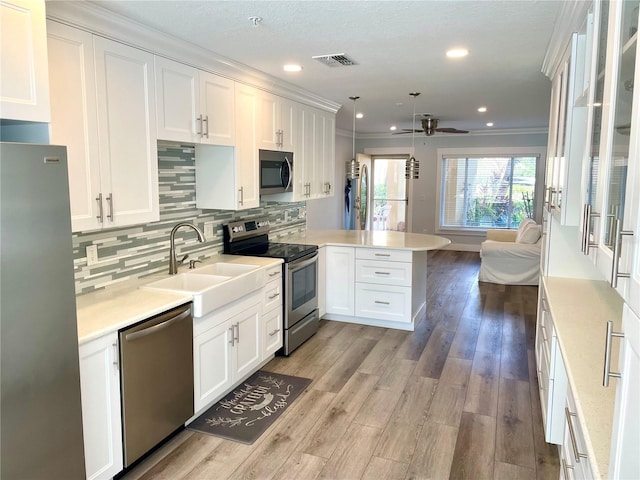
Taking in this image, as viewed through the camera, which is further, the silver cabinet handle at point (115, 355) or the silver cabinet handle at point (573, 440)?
the silver cabinet handle at point (115, 355)

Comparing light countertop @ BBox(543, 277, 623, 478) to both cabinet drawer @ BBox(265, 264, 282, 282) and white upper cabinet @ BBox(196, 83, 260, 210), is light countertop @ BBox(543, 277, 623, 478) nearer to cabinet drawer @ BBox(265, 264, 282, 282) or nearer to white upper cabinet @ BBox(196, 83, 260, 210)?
cabinet drawer @ BBox(265, 264, 282, 282)

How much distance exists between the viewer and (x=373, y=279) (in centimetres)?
479

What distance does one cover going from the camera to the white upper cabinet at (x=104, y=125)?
2279mm

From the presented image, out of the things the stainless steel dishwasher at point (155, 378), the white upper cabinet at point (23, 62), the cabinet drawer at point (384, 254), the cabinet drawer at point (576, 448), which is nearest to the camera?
the cabinet drawer at point (576, 448)

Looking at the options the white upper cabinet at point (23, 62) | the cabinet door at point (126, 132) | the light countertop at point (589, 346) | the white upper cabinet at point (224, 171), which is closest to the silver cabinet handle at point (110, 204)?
the cabinet door at point (126, 132)

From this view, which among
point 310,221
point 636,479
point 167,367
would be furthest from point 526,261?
point 636,479

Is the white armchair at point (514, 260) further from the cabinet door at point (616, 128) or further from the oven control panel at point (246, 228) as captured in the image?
the cabinet door at point (616, 128)

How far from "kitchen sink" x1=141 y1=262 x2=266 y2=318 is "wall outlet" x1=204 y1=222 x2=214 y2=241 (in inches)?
13.4

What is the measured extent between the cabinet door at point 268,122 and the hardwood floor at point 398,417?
1.87 metres

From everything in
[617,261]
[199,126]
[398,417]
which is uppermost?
[199,126]

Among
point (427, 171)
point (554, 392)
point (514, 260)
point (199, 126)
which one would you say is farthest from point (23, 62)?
point (427, 171)

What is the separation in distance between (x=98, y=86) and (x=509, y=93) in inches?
158

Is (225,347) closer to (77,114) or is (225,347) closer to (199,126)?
(199,126)

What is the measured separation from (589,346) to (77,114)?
8.47ft
